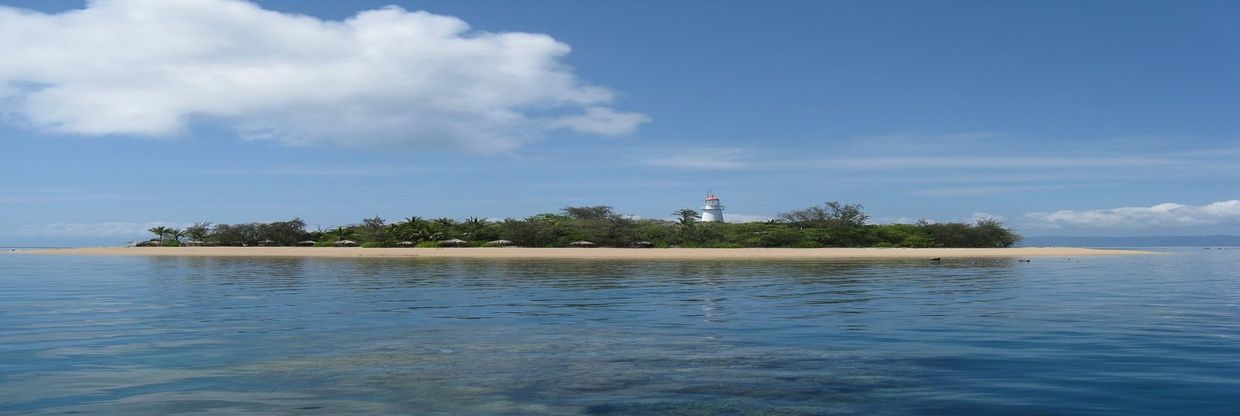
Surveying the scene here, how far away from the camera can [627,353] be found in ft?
41.4

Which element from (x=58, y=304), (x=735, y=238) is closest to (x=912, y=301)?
(x=58, y=304)

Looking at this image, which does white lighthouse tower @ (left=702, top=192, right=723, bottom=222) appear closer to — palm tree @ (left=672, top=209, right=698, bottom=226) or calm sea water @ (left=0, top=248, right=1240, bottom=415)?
palm tree @ (left=672, top=209, right=698, bottom=226)

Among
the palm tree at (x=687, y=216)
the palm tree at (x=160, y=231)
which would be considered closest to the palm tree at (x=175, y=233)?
the palm tree at (x=160, y=231)

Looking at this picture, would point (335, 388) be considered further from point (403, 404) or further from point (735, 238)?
point (735, 238)

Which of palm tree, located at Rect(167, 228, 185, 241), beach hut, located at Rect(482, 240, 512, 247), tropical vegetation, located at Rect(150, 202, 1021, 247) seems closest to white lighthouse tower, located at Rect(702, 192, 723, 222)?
tropical vegetation, located at Rect(150, 202, 1021, 247)

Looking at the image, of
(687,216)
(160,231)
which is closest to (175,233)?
(160,231)

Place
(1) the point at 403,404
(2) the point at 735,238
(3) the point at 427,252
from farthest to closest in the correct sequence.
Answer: (2) the point at 735,238 < (3) the point at 427,252 < (1) the point at 403,404

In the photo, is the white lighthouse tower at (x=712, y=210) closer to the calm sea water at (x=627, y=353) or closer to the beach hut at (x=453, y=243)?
the beach hut at (x=453, y=243)

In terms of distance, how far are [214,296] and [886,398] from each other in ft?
73.1

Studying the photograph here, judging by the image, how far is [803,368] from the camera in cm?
1103

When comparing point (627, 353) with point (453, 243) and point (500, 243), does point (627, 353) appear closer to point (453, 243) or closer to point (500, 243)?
point (500, 243)

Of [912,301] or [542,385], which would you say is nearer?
[542,385]

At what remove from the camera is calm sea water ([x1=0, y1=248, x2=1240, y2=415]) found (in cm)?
890

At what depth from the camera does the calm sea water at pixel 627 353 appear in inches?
350
